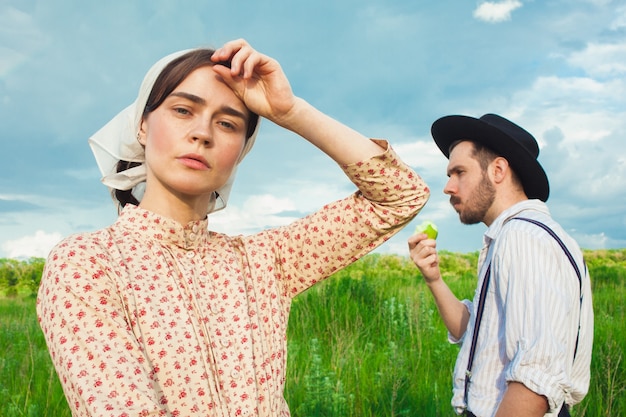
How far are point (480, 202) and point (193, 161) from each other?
208 centimetres

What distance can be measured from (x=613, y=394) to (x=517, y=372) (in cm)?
326

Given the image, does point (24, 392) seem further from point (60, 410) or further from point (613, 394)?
point (613, 394)

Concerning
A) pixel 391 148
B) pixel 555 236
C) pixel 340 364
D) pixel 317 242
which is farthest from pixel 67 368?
pixel 340 364

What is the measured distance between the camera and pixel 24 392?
5.60 metres

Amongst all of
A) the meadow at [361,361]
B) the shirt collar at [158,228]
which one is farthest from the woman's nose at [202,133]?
the meadow at [361,361]

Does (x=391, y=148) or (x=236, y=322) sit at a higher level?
(x=391, y=148)

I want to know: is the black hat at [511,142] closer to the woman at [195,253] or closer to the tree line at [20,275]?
the woman at [195,253]

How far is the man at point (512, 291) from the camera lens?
2734mm

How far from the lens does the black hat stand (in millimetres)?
3631

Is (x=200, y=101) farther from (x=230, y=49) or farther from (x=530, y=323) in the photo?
(x=530, y=323)

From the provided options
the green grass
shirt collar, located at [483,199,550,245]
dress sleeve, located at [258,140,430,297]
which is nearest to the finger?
dress sleeve, located at [258,140,430,297]

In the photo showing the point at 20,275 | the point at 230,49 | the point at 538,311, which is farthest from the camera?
the point at 20,275

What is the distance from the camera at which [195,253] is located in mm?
2203

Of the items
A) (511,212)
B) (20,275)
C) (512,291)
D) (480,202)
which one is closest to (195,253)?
(512,291)
